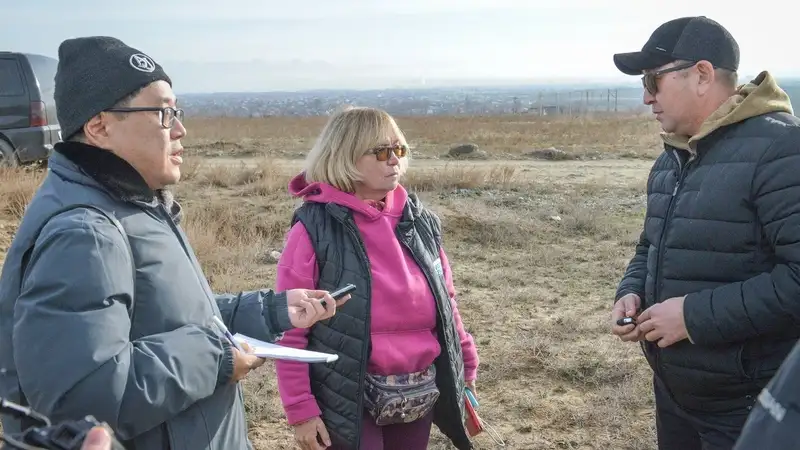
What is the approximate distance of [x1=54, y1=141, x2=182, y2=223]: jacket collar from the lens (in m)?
1.61

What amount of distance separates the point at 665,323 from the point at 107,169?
168 centimetres

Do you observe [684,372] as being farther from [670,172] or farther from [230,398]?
[230,398]

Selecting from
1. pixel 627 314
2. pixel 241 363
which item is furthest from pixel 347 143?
pixel 627 314

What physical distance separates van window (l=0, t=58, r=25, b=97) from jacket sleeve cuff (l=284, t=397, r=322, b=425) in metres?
8.65

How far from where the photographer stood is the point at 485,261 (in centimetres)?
729

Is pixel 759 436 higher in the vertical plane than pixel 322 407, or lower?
higher

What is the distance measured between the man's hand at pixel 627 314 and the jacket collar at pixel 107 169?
64.5 inches

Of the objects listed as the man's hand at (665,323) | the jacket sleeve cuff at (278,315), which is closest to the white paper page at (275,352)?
the jacket sleeve cuff at (278,315)

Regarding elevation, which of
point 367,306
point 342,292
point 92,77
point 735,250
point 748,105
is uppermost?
point 92,77

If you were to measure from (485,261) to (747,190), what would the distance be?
5249 millimetres

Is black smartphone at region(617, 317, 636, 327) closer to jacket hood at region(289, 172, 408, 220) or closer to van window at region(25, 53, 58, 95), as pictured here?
jacket hood at region(289, 172, 408, 220)

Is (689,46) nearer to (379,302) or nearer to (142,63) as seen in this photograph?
(379,302)

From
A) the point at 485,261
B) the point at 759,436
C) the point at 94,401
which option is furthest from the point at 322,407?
→ the point at 485,261

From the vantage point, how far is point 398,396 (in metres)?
2.40
